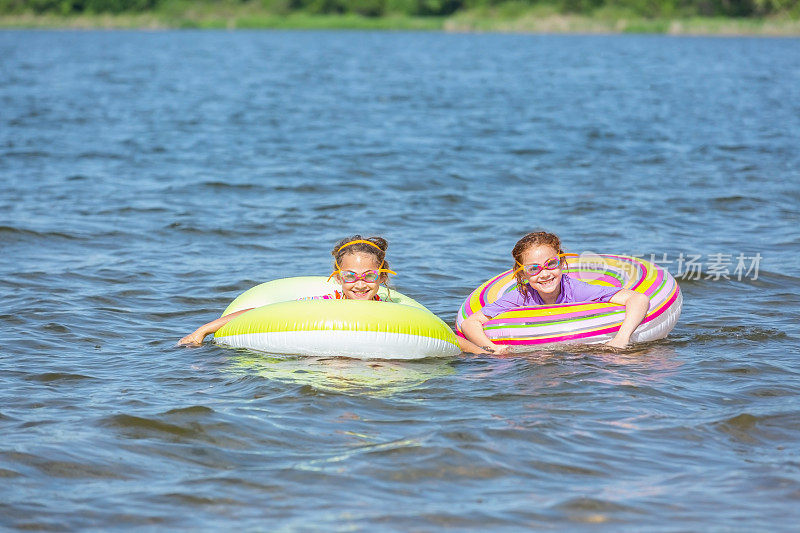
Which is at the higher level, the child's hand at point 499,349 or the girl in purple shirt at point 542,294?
the girl in purple shirt at point 542,294

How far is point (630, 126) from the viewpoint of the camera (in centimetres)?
1841

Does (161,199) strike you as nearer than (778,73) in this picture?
Yes

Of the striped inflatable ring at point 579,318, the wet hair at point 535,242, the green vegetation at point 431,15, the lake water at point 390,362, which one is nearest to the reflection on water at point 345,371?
the lake water at point 390,362

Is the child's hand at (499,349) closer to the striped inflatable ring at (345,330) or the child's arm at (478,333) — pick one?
the child's arm at (478,333)

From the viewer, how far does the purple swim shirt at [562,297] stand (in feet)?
20.4

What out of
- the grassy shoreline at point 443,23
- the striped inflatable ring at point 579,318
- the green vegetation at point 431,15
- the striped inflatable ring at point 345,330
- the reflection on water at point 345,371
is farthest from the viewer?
the green vegetation at point 431,15

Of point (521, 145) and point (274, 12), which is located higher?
point (274, 12)

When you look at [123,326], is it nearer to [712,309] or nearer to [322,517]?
[322,517]

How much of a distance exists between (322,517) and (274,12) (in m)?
71.0

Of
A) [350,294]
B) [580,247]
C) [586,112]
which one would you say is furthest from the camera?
[586,112]

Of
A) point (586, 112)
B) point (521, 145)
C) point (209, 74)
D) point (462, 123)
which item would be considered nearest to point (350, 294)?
point (521, 145)

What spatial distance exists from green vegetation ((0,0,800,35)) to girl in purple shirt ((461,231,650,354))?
51.0 m

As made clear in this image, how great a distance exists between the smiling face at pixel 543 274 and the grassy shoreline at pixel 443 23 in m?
51.2

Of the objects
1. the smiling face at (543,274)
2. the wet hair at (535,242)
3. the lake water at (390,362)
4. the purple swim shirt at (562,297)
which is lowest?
the lake water at (390,362)
